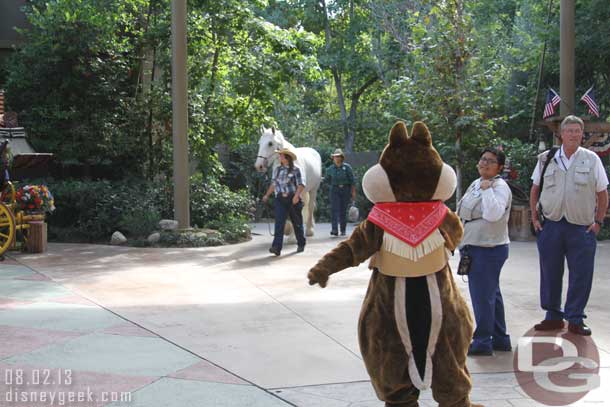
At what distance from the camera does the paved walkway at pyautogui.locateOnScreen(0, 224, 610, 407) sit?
508 centimetres

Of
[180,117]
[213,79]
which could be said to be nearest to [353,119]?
[213,79]

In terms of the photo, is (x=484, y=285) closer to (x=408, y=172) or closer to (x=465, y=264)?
(x=465, y=264)

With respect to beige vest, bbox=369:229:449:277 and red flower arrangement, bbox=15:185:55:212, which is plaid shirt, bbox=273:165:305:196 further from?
beige vest, bbox=369:229:449:277

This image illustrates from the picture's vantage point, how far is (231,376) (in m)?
5.49

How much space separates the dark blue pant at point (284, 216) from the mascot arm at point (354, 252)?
7783 mm

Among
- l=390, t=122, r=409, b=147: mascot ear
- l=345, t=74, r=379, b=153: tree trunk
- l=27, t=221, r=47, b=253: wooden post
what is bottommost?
l=27, t=221, r=47, b=253: wooden post

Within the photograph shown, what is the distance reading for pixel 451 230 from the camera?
441cm

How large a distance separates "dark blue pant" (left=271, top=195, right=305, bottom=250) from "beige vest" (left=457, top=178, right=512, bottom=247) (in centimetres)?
623

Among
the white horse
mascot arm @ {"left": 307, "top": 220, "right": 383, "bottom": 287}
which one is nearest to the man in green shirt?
the white horse

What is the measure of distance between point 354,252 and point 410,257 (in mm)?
320

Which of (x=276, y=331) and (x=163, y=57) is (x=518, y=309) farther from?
(x=163, y=57)

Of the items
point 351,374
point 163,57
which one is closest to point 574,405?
point 351,374

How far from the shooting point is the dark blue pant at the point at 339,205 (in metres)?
15.4

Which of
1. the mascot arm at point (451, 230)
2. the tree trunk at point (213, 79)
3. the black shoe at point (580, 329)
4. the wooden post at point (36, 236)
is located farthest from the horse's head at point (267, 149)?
the mascot arm at point (451, 230)
